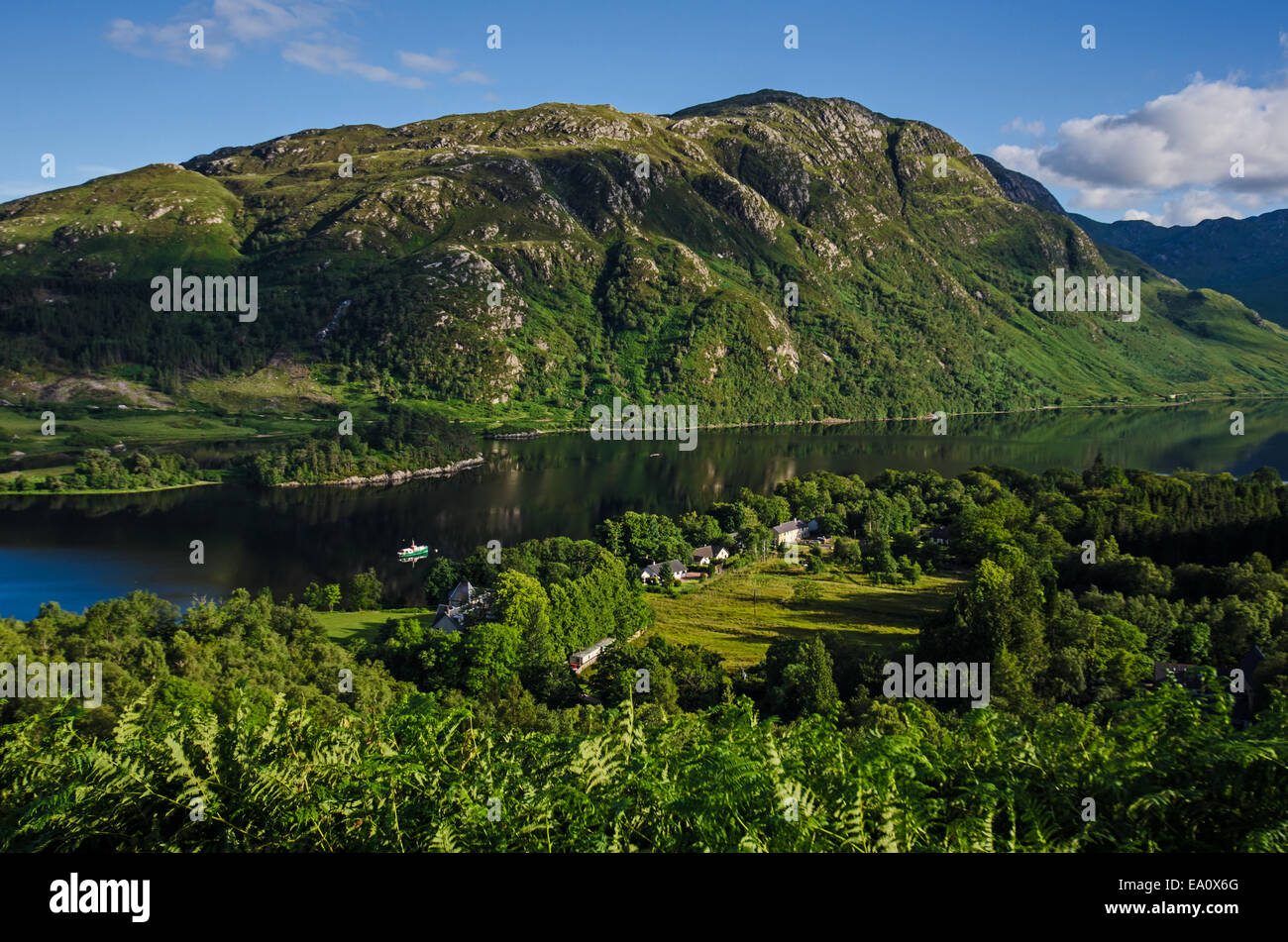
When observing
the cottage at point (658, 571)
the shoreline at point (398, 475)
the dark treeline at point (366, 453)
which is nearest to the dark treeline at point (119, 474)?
the dark treeline at point (366, 453)

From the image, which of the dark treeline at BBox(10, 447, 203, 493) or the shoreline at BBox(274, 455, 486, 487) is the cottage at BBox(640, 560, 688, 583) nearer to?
the shoreline at BBox(274, 455, 486, 487)

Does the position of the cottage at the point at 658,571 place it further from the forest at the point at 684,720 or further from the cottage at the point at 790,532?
the cottage at the point at 790,532

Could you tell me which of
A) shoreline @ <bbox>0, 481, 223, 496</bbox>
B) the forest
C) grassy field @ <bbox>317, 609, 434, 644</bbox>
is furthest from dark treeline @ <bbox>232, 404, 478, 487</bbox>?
grassy field @ <bbox>317, 609, 434, 644</bbox>

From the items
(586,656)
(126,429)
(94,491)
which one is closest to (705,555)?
(586,656)

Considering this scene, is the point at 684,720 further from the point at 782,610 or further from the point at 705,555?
the point at 705,555

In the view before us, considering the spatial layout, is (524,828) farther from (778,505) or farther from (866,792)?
(778,505)

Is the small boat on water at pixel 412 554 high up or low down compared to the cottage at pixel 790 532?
down
